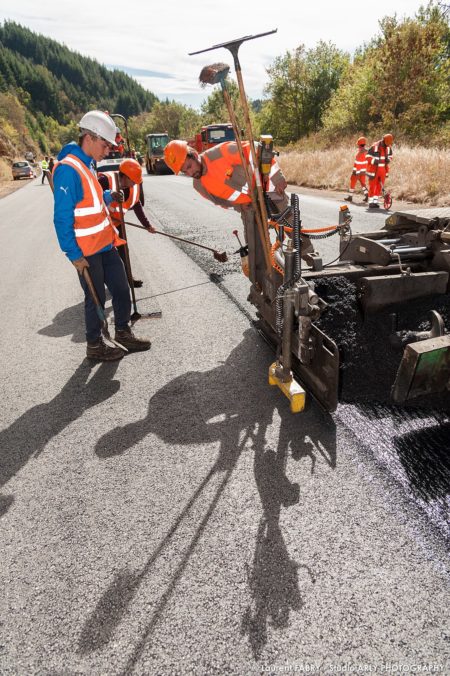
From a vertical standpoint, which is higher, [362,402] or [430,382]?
[430,382]

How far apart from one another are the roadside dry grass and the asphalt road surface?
962cm

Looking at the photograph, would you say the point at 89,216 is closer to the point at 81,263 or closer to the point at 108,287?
the point at 81,263

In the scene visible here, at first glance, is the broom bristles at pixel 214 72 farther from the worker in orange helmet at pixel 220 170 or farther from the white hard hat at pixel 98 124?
the white hard hat at pixel 98 124

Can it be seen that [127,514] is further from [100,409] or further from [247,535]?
[100,409]

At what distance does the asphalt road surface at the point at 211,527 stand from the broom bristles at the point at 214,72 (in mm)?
2114

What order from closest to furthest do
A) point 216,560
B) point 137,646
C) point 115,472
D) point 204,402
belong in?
point 137,646
point 216,560
point 115,472
point 204,402

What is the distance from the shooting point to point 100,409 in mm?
3092

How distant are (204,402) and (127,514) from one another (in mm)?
1102

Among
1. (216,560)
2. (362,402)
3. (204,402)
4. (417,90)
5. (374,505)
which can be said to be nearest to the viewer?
(216,560)

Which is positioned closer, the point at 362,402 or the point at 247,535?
the point at 247,535

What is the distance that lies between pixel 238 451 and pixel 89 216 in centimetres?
223

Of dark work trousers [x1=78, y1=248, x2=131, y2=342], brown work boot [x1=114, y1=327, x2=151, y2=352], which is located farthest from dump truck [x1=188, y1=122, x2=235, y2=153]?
brown work boot [x1=114, y1=327, x2=151, y2=352]

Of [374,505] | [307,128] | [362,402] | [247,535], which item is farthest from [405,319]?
[307,128]

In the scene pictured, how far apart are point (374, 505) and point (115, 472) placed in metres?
1.46
